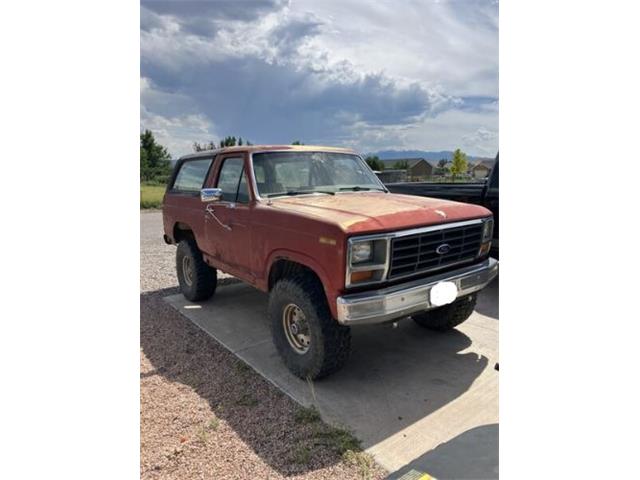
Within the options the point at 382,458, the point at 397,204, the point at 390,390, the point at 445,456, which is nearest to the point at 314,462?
the point at 382,458

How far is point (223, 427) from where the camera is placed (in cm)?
271

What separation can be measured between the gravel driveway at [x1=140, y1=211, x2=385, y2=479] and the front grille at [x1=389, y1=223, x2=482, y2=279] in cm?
116

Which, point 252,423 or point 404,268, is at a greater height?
point 404,268

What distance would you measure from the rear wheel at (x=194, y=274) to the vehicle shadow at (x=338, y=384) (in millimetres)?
747

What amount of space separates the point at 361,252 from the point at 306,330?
0.91 meters

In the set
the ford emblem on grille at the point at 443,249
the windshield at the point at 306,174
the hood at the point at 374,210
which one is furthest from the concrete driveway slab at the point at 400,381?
the windshield at the point at 306,174

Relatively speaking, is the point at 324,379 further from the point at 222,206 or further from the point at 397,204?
the point at 222,206

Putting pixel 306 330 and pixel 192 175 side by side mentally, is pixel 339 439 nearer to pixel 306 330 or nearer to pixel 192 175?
pixel 306 330

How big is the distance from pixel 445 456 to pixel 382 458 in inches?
14.2

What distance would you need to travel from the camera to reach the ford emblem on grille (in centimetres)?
312

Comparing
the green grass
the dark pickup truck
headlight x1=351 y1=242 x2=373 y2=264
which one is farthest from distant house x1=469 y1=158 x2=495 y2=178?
the green grass

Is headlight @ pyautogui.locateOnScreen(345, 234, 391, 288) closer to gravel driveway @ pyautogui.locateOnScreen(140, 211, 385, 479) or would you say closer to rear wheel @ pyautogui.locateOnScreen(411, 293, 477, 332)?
gravel driveway @ pyautogui.locateOnScreen(140, 211, 385, 479)

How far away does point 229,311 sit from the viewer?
491 cm

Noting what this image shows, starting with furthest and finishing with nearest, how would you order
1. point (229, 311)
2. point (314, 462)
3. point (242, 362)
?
point (229, 311), point (242, 362), point (314, 462)
